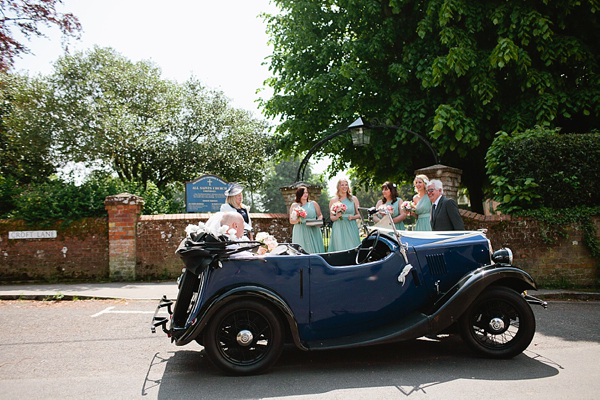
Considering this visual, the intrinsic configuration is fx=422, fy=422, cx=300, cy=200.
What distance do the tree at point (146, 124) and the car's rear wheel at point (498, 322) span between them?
17.0 meters

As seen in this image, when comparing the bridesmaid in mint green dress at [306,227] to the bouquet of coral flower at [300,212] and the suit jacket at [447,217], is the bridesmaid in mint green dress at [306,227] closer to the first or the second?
the bouquet of coral flower at [300,212]

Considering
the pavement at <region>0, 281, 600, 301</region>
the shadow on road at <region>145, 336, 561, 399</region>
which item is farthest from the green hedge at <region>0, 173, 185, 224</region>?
the shadow on road at <region>145, 336, 561, 399</region>

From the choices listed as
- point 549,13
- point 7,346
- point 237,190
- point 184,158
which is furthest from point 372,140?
point 184,158

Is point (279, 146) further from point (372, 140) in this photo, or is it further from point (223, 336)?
point (223, 336)

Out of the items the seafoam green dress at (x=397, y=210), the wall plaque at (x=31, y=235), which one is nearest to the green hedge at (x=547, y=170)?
the seafoam green dress at (x=397, y=210)

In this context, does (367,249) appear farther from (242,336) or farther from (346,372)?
(242,336)

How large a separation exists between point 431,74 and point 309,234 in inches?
220

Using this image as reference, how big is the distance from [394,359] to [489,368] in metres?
0.89

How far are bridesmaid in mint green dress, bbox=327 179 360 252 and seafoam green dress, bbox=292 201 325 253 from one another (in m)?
0.40

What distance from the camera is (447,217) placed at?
5.59 m

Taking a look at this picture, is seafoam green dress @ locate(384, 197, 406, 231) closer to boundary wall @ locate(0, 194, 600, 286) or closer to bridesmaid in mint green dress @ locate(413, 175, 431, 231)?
bridesmaid in mint green dress @ locate(413, 175, 431, 231)

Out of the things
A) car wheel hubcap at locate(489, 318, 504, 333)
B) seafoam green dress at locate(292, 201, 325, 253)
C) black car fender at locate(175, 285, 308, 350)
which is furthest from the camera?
seafoam green dress at locate(292, 201, 325, 253)

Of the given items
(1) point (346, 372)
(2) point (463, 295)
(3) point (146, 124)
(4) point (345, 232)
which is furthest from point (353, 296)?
(3) point (146, 124)

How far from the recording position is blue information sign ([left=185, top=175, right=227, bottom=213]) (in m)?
11.0
